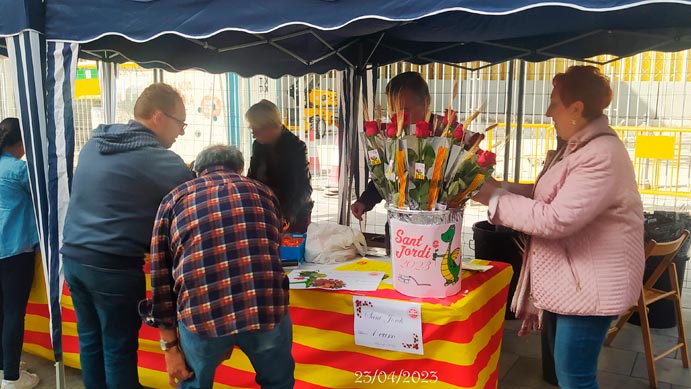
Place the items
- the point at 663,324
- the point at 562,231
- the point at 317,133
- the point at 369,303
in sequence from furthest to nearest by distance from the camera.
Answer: the point at 317,133 → the point at 663,324 → the point at 369,303 → the point at 562,231

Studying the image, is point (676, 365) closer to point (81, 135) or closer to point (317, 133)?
point (317, 133)

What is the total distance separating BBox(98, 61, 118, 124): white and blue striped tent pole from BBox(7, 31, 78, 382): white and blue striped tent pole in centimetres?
211

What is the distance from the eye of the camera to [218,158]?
2.04 metres

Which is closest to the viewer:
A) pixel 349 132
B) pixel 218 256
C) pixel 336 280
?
pixel 218 256

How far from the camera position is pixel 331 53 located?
14.5ft

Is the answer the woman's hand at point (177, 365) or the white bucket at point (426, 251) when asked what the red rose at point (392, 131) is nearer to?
the white bucket at point (426, 251)

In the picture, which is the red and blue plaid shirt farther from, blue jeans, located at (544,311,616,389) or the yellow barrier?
the yellow barrier

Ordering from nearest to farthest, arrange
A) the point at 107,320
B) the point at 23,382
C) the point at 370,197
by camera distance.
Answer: the point at 107,320 → the point at 23,382 → the point at 370,197

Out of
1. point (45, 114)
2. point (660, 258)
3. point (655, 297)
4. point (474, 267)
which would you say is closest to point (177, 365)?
point (474, 267)

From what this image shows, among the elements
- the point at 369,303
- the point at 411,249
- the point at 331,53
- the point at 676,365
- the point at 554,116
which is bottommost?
the point at 676,365

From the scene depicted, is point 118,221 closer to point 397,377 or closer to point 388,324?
point 388,324

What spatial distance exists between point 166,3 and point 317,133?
203 inches

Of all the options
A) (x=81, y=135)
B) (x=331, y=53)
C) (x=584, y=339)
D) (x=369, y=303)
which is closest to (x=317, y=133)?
(x=81, y=135)

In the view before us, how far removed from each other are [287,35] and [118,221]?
1962 mm
